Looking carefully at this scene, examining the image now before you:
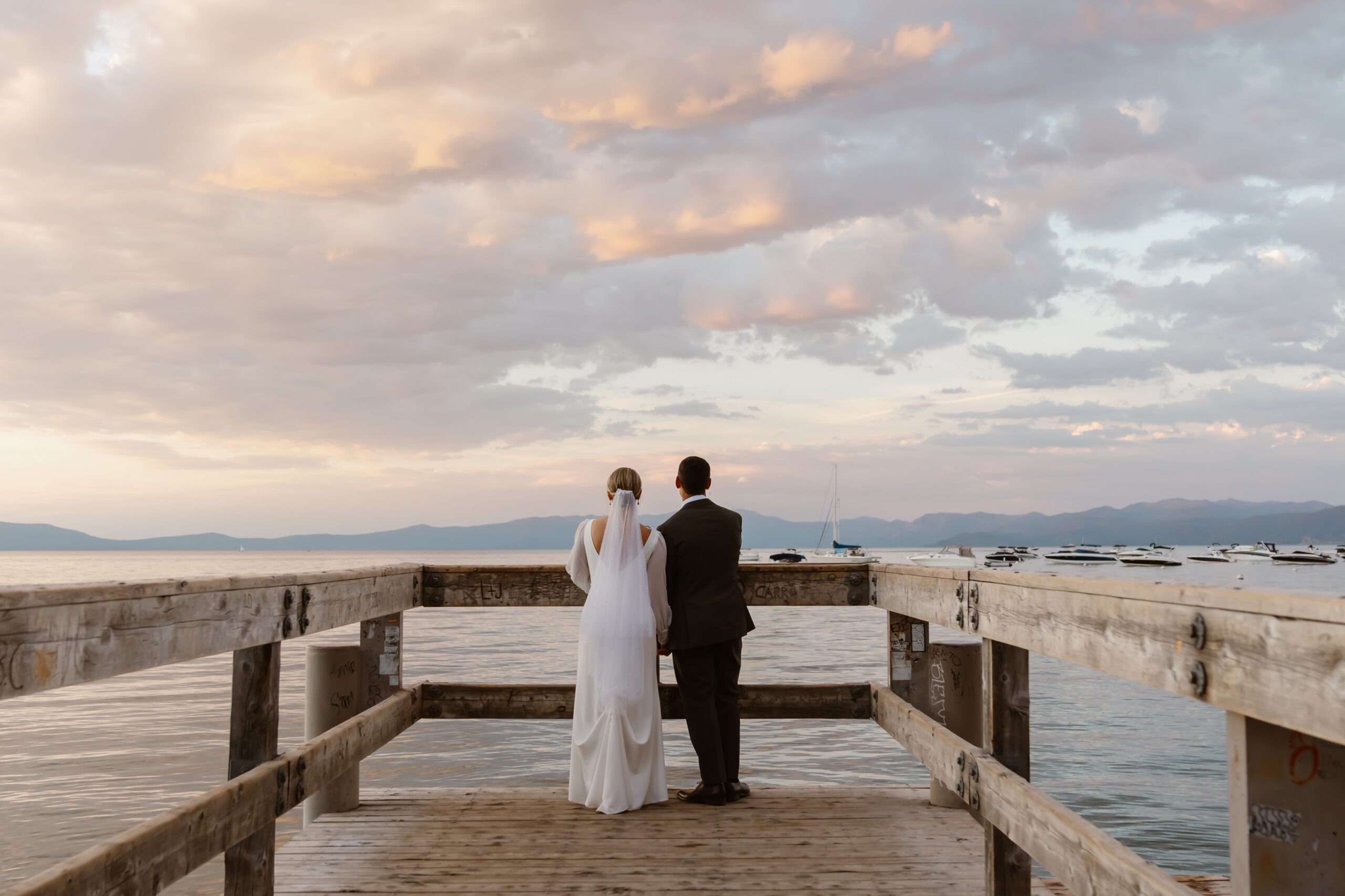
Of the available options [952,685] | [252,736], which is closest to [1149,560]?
[952,685]

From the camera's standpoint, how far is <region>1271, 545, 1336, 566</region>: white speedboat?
122m

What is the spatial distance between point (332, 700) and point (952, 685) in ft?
11.6

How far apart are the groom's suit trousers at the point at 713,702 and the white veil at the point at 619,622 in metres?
0.25

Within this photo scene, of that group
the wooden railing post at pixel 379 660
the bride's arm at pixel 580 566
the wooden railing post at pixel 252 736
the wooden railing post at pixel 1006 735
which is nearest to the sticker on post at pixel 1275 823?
the wooden railing post at pixel 1006 735

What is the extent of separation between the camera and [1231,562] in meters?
132

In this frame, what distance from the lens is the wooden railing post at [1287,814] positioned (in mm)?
1754

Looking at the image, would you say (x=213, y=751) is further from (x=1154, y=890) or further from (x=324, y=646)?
(x=1154, y=890)

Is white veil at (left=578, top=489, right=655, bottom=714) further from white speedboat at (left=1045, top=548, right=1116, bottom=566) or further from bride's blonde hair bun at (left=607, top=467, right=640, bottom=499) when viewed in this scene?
white speedboat at (left=1045, top=548, right=1116, bottom=566)

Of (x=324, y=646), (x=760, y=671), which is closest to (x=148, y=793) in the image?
(x=324, y=646)

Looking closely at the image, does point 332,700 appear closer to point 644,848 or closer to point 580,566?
point 580,566

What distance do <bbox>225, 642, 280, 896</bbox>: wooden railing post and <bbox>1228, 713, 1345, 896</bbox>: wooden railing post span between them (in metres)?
2.90

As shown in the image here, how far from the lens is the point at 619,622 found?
5055 millimetres

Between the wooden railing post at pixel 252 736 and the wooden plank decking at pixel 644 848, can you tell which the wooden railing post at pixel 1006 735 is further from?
the wooden railing post at pixel 252 736

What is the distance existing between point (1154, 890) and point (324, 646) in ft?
14.4
